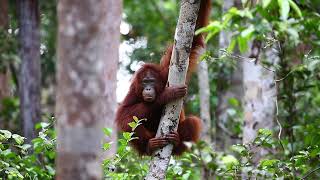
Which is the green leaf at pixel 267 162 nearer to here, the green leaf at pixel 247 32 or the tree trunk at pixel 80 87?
the green leaf at pixel 247 32

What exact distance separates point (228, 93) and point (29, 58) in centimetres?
363

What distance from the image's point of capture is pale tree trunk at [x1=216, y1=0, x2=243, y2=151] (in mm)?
9312

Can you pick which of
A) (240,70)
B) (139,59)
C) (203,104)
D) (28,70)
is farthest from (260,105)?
(28,70)

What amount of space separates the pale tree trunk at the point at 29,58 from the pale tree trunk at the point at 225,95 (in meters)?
2.98

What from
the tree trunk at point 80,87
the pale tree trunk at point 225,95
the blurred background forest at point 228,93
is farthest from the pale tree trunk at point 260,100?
the tree trunk at point 80,87

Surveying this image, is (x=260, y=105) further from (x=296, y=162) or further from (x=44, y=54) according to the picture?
(x=44, y=54)

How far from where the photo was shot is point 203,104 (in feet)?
26.8

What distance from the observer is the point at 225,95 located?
33.7 feet

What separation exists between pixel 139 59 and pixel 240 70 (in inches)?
108

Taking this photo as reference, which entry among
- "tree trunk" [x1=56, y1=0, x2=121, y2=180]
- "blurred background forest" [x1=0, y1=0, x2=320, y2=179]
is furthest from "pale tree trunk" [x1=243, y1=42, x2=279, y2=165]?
"tree trunk" [x1=56, y1=0, x2=121, y2=180]

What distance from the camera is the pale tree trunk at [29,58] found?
9.23 meters

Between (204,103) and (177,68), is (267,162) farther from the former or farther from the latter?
(204,103)

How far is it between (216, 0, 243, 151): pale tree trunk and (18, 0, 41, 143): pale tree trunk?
2.98 m

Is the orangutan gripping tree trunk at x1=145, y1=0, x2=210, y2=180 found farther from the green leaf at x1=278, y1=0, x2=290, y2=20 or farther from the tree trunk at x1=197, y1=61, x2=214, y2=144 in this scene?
the tree trunk at x1=197, y1=61, x2=214, y2=144
